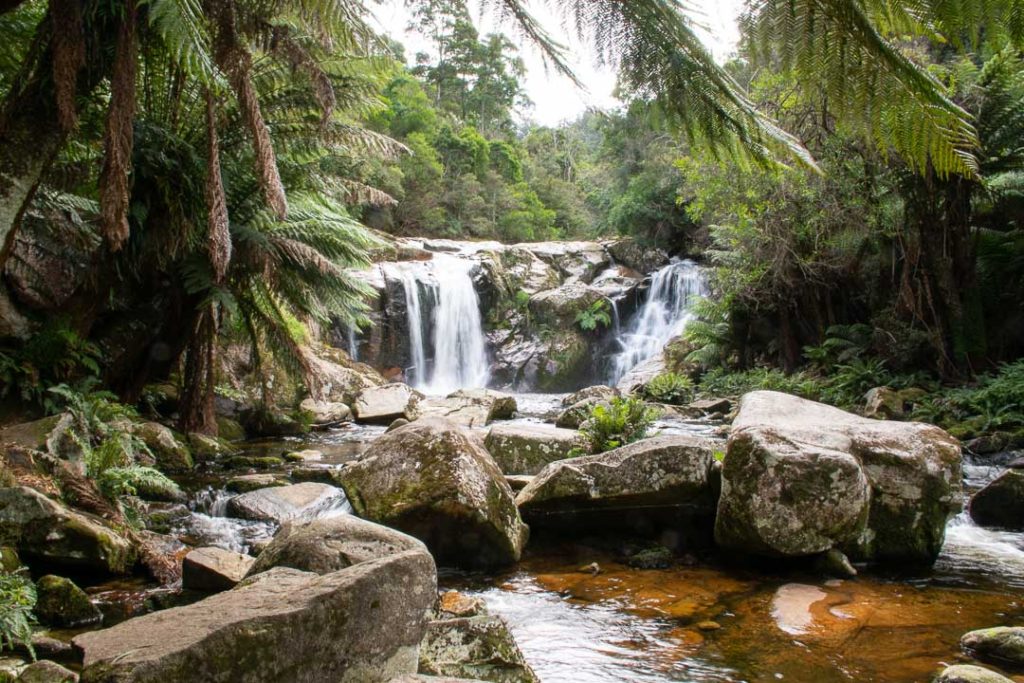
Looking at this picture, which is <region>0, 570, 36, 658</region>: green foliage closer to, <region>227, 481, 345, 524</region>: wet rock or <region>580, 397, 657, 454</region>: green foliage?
<region>227, 481, 345, 524</region>: wet rock

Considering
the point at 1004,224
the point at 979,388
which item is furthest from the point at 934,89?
the point at 1004,224

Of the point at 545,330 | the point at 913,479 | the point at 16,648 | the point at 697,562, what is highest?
the point at 545,330

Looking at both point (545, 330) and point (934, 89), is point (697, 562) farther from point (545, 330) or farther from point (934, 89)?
point (545, 330)

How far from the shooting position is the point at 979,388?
929cm

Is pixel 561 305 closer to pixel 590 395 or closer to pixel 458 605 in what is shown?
pixel 590 395

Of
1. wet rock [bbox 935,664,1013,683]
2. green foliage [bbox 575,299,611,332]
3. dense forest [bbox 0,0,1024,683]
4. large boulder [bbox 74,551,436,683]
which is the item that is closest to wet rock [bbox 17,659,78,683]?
dense forest [bbox 0,0,1024,683]

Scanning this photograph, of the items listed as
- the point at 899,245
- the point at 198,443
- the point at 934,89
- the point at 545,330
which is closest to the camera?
the point at 934,89

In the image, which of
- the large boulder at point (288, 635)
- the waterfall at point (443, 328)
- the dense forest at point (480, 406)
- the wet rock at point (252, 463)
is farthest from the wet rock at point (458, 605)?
the waterfall at point (443, 328)

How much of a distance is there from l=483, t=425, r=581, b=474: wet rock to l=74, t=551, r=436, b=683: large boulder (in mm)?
3803

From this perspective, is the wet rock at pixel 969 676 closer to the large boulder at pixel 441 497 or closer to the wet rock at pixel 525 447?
the large boulder at pixel 441 497

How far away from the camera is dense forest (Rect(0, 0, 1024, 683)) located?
176 centimetres

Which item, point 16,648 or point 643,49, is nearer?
point 643,49

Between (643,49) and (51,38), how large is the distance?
265 centimetres

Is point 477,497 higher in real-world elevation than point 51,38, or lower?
lower
